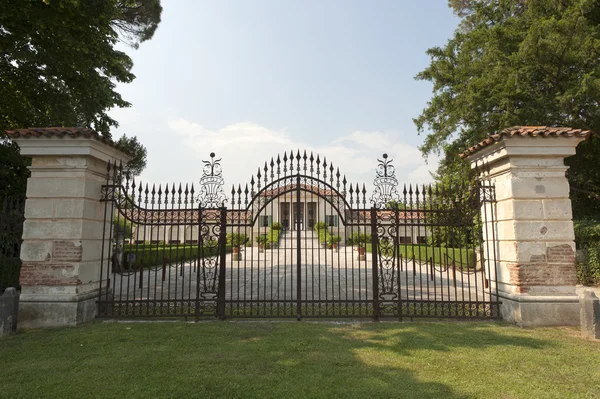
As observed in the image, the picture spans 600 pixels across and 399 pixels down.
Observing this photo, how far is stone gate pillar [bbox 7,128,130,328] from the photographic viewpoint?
19.9 ft

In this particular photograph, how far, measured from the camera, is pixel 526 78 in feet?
43.3

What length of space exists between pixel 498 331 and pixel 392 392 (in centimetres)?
331

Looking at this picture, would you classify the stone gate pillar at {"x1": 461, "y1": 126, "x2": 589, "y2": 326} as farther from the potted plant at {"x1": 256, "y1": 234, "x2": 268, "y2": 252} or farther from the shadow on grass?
the potted plant at {"x1": 256, "y1": 234, "x2": 268, "y2": 252}

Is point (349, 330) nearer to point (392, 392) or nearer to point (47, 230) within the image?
point (392, 392)

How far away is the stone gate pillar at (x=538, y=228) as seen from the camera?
5.96 meters

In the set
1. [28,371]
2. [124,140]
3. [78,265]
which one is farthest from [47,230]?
[124,140]

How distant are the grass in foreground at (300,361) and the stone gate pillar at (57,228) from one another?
47 cm

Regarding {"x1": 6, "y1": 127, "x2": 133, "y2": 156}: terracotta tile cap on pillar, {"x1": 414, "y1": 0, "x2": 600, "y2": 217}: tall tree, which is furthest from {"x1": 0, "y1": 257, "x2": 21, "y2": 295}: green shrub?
{"x1": 414, "y1": 0, "x2": 600, "y2": 217}: tall tree

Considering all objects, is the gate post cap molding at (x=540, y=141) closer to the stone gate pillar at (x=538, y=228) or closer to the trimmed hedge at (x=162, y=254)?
the stone gate pillar at (x=538, y=228)

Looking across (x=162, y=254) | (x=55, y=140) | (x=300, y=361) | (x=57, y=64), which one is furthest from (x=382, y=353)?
(x=162, y=254)

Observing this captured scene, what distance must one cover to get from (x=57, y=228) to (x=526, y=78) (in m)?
16.5

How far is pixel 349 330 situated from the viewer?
229 inches

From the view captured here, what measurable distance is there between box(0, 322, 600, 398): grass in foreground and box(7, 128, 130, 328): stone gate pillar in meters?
0.47

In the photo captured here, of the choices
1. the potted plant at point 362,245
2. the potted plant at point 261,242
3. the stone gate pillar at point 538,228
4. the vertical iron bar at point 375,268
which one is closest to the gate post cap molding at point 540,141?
the stone gate pillar at point 538,228
